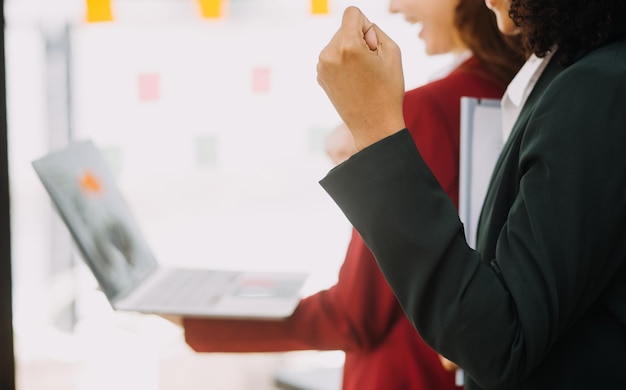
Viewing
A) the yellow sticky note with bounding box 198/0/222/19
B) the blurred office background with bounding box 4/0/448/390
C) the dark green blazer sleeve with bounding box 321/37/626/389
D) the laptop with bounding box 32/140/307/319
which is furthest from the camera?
the blurred office background with bounding box 4/0/448/390

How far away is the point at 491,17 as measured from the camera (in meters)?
1.09

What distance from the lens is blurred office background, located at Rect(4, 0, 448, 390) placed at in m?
2.95

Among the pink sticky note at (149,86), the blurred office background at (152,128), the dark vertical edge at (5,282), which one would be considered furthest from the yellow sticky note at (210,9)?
the pink sticky note at (149,86)

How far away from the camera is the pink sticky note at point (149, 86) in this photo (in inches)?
123

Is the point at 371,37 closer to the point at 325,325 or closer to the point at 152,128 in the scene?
the point at 325,325

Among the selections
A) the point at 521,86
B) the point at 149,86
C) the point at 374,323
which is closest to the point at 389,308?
the point at 374,323

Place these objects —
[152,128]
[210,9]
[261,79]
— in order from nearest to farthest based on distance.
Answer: [210,9]
[261,79]
[152,128]

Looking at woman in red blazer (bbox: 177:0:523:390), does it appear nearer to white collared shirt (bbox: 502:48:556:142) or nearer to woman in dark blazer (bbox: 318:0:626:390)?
white collared shirt (bbox: 502:48:556:142)

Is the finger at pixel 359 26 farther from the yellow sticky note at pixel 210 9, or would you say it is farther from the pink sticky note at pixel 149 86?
the pink sticky note at pixel 149 86

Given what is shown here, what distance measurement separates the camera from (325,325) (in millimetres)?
1104

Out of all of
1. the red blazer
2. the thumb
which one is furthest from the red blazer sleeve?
the thumb

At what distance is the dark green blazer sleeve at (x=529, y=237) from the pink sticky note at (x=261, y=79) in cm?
249

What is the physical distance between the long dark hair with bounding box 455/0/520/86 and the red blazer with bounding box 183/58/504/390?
69mm

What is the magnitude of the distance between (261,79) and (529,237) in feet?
8.57
